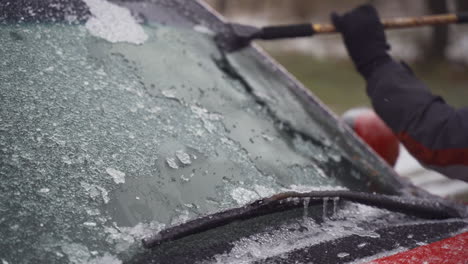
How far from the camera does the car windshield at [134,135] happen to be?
1.14 m

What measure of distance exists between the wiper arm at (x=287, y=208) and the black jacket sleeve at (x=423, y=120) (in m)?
0.25

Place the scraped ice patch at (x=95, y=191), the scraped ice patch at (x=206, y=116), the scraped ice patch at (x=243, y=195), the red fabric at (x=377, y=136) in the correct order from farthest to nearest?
the red fabric at (x=377, y=136) < the scraped ice patch at (x=206, y=116) < the scraped ice patch at (x=243, y=195) < the scraped ice patch at (x=95, y=191)

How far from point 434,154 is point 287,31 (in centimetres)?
80

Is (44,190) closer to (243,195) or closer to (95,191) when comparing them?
(95,191)

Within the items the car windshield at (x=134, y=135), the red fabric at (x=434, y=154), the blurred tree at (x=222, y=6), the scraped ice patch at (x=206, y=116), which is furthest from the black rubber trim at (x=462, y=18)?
the blurred tree at (x=222, y=6)

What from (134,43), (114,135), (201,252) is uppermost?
(134,43)

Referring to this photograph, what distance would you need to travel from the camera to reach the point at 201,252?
1.14 m

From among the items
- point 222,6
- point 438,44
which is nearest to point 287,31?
point 438,44

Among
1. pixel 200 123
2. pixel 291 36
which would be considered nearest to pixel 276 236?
pixel 200 123

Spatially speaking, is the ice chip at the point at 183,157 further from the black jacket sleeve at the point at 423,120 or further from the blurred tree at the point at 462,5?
the blurred tree at the point at 462,5

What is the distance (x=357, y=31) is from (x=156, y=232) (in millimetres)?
1400

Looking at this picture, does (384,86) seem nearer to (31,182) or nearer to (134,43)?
(134,43)

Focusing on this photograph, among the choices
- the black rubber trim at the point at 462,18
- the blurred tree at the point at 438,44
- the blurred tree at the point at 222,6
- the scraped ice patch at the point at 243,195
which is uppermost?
the black rubber trim at the point at 462,18

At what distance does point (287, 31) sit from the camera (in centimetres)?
221
